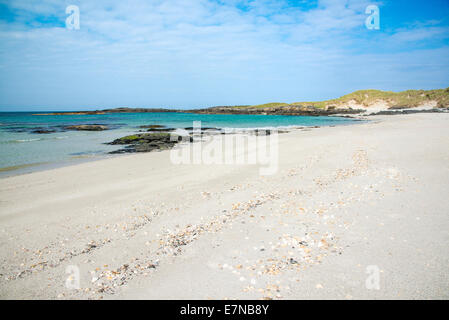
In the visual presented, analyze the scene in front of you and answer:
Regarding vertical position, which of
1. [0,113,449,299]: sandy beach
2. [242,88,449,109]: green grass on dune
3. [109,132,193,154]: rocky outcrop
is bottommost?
[0,113,449,299]: sandy beach

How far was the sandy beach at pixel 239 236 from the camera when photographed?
3434 millimetres

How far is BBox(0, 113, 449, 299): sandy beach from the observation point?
3.43 metres

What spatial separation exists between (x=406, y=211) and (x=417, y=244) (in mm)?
1400

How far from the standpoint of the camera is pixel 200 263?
3986mm

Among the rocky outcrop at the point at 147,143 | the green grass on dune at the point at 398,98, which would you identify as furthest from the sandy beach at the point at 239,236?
the green grass on dune at the point at 398,98

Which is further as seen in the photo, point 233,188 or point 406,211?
point 233,188

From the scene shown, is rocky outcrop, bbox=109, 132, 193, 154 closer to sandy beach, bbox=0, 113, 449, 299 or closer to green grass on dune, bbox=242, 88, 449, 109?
sandy beach, bbox=0, 113, 449, 299

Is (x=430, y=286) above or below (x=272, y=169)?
below

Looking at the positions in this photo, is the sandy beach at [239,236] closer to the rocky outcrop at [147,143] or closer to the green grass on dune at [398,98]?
the rocky outcrop at [147,143]

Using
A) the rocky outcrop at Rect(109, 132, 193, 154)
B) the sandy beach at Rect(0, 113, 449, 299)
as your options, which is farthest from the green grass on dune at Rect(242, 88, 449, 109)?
the sandy beach at Rect(0, 113, 449, 299)
